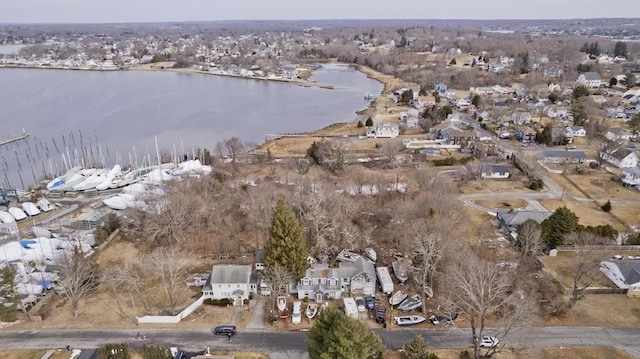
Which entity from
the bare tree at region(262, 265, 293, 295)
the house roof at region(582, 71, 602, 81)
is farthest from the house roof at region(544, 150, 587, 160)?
the house roof at region(582, 71, 602, 81)

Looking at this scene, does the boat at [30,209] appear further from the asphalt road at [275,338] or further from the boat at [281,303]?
the boat at [281,303]

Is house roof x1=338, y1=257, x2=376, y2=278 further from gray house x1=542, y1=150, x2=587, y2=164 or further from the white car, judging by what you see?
gray house x1=542, y1=150, x2=587, y2=164

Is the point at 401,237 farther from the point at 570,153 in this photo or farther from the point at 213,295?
the point at 570,153

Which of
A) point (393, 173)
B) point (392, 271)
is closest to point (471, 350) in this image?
point (392, 271)

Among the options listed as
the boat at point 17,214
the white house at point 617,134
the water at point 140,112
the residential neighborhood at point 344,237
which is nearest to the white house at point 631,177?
the residential neighborhood at point 344,237

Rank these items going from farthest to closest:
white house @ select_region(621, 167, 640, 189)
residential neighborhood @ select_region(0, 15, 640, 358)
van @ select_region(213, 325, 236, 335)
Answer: white house @ select_region(621, 167, 640, 189)
residential neighborhood @ select_region(0, 15, 640, 358)
van @ select_region(213, 325, 236, 335)

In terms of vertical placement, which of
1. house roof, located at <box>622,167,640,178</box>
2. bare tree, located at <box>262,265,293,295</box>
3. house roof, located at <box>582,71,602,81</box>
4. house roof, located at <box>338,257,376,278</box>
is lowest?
house roof, located at <box>622,167,640,178</box>
